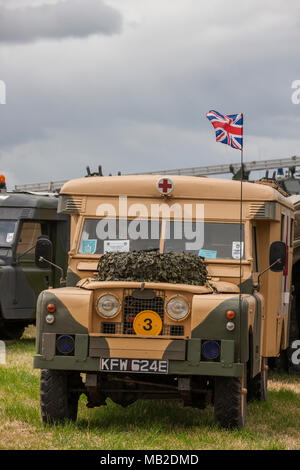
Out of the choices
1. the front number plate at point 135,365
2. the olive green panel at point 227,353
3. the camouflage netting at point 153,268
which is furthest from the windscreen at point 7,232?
the olive green panel at point 227,353

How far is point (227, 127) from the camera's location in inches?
471

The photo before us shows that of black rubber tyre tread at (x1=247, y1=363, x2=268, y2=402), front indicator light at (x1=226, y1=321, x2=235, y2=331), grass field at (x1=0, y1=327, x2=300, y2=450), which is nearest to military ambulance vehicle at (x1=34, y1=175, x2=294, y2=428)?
front indicator light at (x1=226, y1=321, x2=235, y2=331)

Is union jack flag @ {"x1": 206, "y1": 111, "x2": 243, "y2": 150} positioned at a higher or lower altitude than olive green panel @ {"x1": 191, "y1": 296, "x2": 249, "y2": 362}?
higher

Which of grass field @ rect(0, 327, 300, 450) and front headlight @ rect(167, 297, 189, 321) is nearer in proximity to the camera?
grass field @ rect(0, 327, 300, 450)

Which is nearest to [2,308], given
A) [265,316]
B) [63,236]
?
[63,236]

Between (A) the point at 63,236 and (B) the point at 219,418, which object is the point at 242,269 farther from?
(A) the point at 63,236

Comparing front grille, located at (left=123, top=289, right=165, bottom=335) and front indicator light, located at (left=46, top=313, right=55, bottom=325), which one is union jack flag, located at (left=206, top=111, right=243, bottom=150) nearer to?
front grille, located at (left=123, top=289, right=165, bottom=335)

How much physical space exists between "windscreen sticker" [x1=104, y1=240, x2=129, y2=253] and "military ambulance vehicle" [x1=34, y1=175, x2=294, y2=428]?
0.01 meters

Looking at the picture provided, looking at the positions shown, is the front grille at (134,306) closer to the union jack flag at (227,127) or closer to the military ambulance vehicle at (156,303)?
the military ambulance vehicle at (156,303)

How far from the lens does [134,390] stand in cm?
925

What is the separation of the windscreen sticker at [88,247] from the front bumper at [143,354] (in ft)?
5.30

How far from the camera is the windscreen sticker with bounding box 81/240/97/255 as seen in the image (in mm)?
10484

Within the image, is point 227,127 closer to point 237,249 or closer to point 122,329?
point 237,249

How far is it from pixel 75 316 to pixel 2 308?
9.38m
